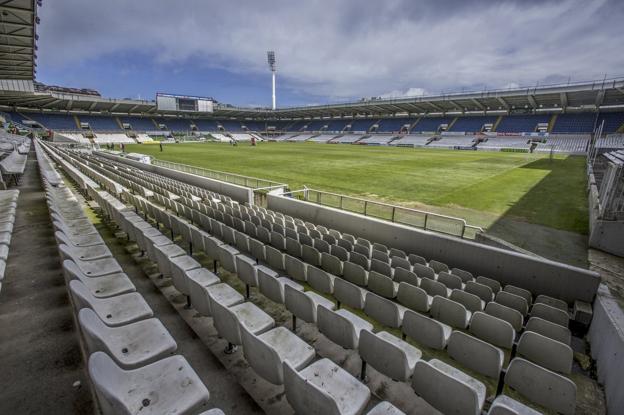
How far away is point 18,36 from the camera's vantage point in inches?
499

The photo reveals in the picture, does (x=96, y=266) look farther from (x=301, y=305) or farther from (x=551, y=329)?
(x=551, y=329)

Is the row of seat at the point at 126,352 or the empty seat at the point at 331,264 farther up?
the row of seat at the point at 126,352

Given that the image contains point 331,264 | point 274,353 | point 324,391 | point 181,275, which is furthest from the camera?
point 331,264

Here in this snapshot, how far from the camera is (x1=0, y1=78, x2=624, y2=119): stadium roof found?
39.8 meters

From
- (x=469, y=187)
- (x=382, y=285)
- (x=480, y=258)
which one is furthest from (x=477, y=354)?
(x=469, y=187)

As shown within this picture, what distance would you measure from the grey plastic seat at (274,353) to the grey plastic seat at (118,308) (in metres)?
1.24

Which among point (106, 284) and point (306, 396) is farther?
point (106, 284)

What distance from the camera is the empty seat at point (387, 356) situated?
8.48ft

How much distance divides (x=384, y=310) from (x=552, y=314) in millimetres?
2281

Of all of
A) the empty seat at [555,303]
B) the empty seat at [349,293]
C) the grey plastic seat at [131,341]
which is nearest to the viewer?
the grey plastic seat at [131,341]

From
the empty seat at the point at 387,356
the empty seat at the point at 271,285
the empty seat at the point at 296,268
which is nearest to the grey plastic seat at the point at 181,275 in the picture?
the empty seat at the point at 271,285

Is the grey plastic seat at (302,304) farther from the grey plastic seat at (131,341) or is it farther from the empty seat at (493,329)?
the empty seat at (493,329)

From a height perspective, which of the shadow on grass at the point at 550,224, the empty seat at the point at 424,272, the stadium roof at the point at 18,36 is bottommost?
the shadow on grass at the point at 550,224

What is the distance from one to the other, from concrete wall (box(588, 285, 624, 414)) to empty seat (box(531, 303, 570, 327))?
413mm
